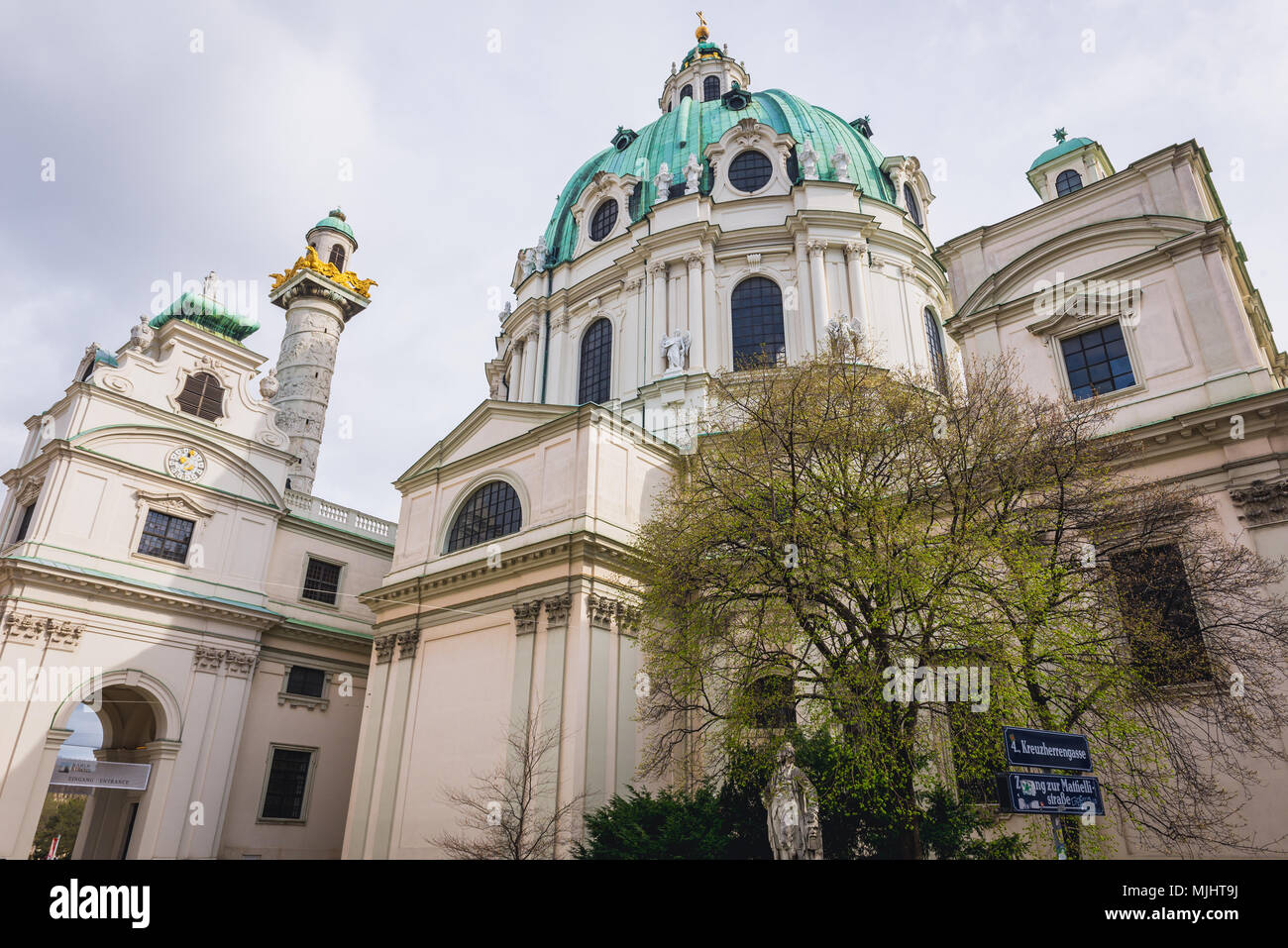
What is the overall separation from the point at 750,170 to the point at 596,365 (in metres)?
10.3

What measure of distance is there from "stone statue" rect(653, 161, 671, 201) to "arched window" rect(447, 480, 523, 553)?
1591 centimetres

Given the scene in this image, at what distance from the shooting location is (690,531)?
1461 cm

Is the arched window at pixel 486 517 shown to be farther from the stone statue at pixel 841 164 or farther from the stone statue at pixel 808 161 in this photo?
the stone statue at pixel 841 164

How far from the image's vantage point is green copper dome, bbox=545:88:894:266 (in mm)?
33562

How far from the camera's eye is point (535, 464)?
21.5 m

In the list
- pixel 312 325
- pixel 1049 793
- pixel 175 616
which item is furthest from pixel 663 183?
pixel 1049 793

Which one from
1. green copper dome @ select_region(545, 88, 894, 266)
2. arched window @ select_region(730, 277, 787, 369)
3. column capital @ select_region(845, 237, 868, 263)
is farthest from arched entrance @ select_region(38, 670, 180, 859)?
column capital @ select_region(845, 237, 868, 263)

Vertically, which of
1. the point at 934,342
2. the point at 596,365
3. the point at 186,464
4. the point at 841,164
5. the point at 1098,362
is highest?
the point at 841,164

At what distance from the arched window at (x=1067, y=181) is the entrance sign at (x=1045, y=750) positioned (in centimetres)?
1913

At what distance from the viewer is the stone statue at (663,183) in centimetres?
3247

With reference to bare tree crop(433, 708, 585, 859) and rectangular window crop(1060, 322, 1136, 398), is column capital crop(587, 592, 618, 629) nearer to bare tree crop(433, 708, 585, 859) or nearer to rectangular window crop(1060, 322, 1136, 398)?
bare tree crop(433, 708, 585, 859)

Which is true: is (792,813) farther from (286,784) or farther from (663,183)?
(663,183)
